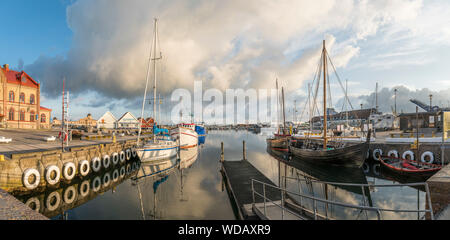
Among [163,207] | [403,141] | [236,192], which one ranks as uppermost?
[403,141]

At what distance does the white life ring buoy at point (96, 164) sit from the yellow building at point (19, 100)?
3579 centimetres

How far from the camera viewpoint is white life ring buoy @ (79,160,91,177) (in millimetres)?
17148

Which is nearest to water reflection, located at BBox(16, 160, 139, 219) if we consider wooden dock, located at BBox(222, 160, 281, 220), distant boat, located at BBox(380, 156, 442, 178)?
wooden dock, located at BBox(222, 160, 281, 220)

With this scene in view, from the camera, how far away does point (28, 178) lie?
12875mm

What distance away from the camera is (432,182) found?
4.89 m

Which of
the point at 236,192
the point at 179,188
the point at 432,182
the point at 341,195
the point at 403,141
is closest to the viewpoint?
the point at 432,182

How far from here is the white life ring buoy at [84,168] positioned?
56.3 ft

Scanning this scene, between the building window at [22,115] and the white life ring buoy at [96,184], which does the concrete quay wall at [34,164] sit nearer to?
the white life ring buoy at [96,184]

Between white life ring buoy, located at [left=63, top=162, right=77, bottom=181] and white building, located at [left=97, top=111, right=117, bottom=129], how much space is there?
7945 centimetres

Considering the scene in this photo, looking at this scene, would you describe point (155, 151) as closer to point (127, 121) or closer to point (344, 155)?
point (344, 155)

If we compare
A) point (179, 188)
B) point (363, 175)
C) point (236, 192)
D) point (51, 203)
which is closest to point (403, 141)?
point (363, 175)
